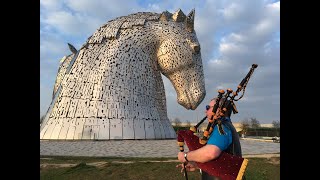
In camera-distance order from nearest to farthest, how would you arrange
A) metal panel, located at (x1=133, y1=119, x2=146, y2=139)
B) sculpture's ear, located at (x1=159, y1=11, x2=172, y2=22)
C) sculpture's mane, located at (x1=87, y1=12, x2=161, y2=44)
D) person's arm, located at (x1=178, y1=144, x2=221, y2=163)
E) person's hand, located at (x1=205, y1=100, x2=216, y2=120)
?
1. person's arm, located at (x1=178, y1=144, x2=221, y2=163)
2. person's hand, located at (x1=205, y1=100, x2=216, y2=120)
3. metal panel, located at (x1=133, y1=119, x2=146, y2=139)
4. sculpture's mane, located at (x1=87, y1=12, x2=161, y2=44)
5. sculpture's ear, located at (x1=159, y1=11, x2=172, y2=22)

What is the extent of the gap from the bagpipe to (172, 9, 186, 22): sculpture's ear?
14.3 metres

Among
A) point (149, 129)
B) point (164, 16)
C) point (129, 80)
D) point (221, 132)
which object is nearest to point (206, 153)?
point (221, 132)

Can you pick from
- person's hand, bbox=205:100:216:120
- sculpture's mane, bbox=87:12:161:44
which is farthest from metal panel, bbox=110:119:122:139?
person's hand, bbox=205:100:216:120

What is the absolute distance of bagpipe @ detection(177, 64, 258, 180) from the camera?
3494 millimetres

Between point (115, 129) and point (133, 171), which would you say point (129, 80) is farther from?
point (133, 171)

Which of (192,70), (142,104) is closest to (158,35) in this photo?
(192,70)

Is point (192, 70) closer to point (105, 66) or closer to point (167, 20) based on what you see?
point (167, 20)

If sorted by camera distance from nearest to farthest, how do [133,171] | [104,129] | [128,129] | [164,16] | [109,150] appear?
[133,171] < [109,150] < [104,129] < [128,129] < [164,16]

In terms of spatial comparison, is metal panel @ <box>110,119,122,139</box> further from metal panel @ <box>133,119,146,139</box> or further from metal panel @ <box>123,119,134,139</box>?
metal panel @ <box>133,119,146,139</box>

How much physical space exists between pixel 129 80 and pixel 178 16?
4671 millimetres

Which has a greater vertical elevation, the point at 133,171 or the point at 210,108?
the point at 210,108

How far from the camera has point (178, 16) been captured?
17.5 meters

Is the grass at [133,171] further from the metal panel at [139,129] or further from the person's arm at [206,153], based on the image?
the metal panel at [139,129]

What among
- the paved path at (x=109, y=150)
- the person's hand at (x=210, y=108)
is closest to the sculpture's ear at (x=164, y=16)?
the paved path at (x=109, y=150)
